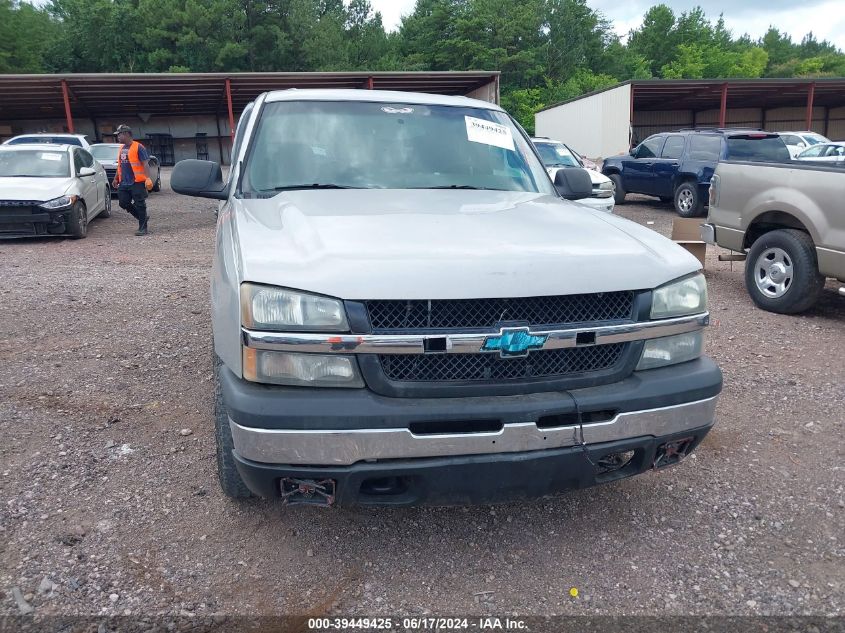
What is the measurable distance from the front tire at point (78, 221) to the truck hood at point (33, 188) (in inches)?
13.4

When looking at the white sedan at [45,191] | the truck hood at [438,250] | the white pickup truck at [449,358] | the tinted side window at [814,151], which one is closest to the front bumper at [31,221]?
the white sedan at [45,191]

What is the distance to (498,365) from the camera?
2.34 m

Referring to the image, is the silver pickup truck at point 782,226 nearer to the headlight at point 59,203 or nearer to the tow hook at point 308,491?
the tow hook at point 308,491

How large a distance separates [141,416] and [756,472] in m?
3.42

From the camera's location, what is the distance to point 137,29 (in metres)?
46.5

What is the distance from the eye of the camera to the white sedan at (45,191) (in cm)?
1010

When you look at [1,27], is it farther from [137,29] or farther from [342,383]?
[342,383]

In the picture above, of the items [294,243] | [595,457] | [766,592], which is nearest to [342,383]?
[294,243]

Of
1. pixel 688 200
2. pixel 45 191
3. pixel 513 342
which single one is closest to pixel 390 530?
pixel 513 342

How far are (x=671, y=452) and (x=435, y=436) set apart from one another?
3.33ft

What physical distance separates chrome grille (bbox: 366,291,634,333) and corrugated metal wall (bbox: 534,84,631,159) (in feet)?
71.5

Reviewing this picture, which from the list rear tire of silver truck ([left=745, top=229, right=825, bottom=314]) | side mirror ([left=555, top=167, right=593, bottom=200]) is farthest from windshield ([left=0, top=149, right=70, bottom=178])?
rear tire of silver truck ([left=745, top=229, right=825, bottom=314])

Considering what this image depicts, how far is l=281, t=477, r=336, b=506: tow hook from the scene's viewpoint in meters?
2.26

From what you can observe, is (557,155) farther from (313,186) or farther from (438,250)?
(438,250)
